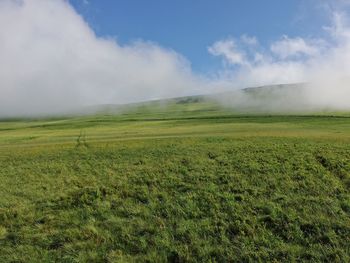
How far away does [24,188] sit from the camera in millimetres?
25703

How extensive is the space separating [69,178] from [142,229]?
11.8m

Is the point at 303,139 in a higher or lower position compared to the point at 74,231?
higher

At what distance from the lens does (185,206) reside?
1998cm

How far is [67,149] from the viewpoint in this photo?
3784 centimetres

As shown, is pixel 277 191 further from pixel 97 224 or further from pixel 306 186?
pixel 97 224

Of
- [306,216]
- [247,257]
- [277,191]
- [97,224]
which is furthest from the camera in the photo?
[277,191]

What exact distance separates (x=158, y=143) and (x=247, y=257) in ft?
77.6

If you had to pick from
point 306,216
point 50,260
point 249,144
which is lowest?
point 50,260

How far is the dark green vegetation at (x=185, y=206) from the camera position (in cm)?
1559

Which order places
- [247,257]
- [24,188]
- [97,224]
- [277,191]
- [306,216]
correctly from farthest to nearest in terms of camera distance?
[24,188] < [277,191] < [97,224] < [306,216] < [247,257]

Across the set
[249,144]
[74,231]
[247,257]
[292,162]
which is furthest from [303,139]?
[74,231]

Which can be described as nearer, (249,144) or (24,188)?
(24,188)

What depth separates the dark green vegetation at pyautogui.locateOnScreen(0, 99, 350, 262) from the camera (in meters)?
15.6

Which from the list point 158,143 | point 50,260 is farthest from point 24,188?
point 158,143
